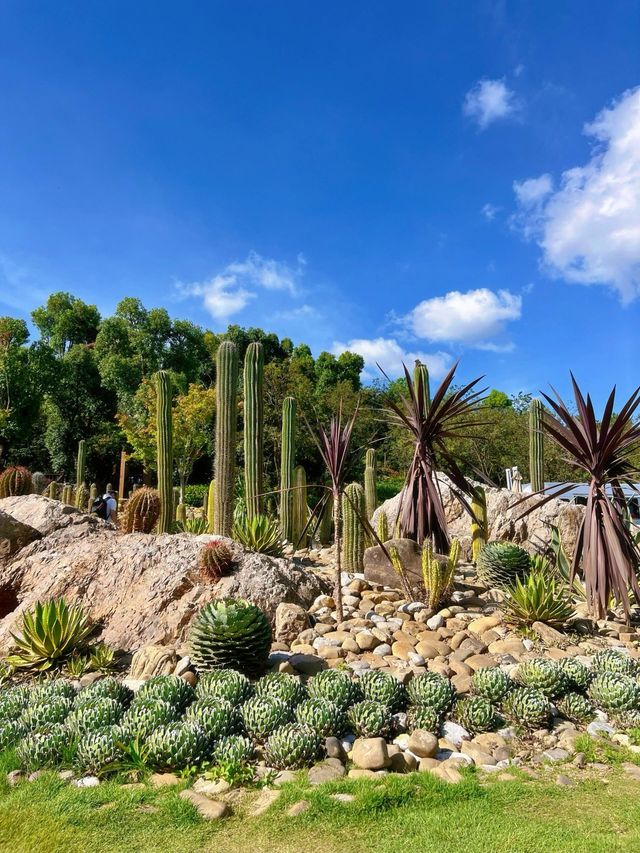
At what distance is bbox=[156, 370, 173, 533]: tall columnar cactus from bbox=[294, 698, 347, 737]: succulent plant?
5880 mm

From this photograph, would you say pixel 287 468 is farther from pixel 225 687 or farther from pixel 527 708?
pixel 527 708

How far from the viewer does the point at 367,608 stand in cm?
634

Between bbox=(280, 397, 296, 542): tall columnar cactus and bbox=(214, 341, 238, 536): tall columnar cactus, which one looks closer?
bbox=(214, 341, 238, 536): tall columnar cactus

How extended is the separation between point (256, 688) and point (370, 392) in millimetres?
24354

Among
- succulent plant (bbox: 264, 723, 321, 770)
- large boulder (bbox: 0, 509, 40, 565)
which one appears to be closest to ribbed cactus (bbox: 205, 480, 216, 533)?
large boulder (bbox: 0, 509, 40, 565)

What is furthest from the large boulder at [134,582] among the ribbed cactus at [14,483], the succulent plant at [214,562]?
the ribbed cactus at [14,483]

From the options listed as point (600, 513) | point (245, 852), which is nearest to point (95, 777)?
point (245, 852)

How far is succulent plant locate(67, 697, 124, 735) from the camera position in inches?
144

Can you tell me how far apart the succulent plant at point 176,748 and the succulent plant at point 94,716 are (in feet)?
1.44

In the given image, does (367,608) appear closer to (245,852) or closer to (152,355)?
(245,852)

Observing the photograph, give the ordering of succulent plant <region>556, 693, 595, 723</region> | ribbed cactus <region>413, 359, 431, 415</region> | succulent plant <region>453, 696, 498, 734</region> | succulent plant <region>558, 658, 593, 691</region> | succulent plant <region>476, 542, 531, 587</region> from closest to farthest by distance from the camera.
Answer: succulent plant <region>453, 696, 498, 734</region> < succulent plant <region>556, 693, 595, 723</region> < succulent plant <region>558, 658, 593, 691</region> < succulent plant <region>476, 542, 531, 587</region> < ribbed cactus <region>413, 359, 431, 415</region>

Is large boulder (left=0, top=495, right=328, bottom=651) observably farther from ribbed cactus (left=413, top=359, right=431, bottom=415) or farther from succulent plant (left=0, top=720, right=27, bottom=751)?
ribbed cactus (left=413, top=359, right=431, bottom=415)

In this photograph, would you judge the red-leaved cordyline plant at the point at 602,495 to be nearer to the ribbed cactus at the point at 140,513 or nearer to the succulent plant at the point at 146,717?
the succulent plant at the point at 146,717

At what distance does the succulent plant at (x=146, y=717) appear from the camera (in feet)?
11.7
